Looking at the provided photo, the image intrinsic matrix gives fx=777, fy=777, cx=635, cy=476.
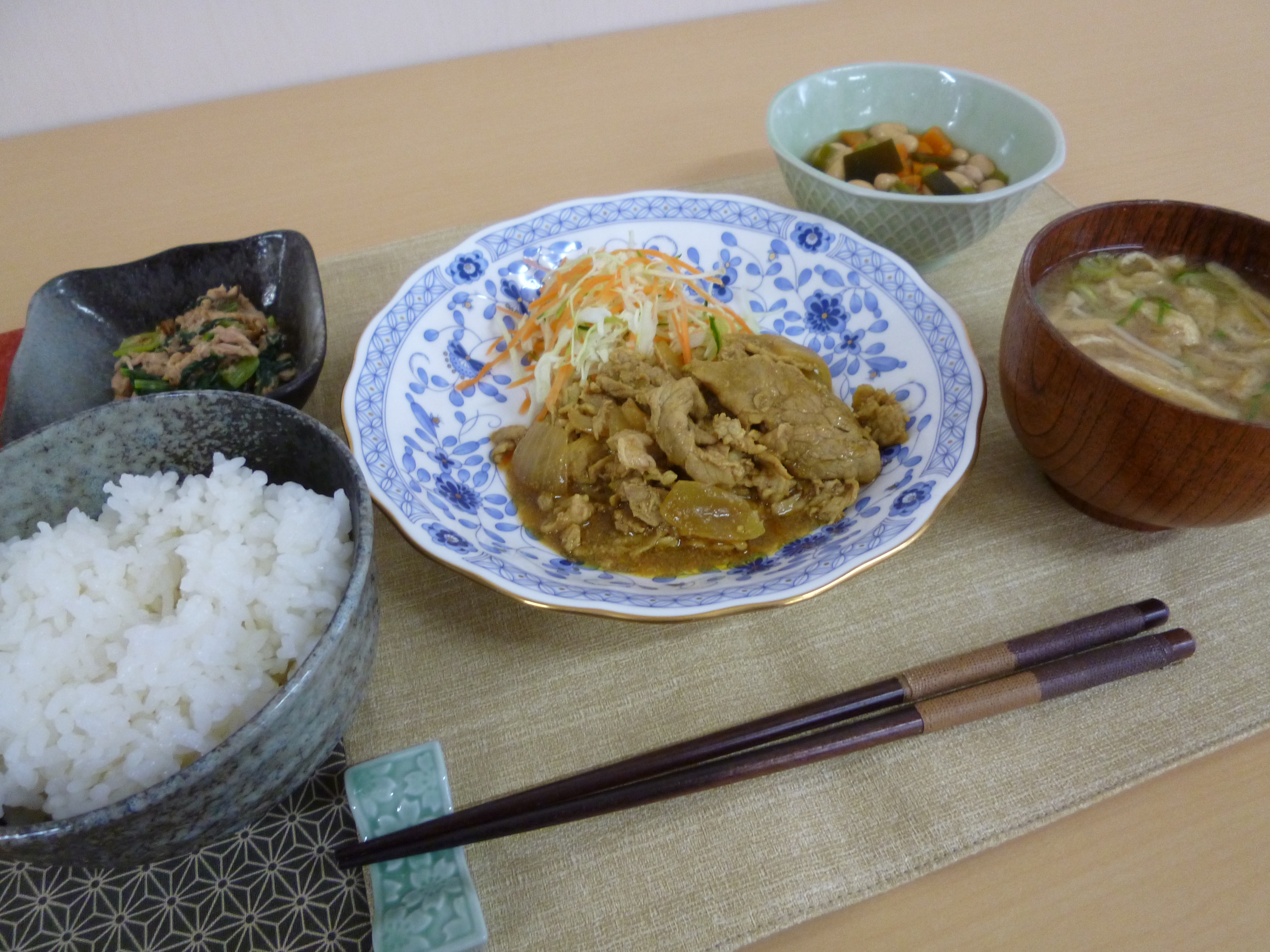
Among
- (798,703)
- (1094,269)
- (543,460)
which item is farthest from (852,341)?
(798,703)

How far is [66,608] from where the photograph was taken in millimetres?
1209

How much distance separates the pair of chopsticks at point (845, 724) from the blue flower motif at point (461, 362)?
1105 millimetres

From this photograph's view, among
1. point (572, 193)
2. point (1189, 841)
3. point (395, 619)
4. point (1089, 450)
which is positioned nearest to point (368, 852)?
point (395, 619)

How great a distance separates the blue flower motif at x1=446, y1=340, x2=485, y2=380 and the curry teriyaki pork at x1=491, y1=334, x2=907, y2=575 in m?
0.24

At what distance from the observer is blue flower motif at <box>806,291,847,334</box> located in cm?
207

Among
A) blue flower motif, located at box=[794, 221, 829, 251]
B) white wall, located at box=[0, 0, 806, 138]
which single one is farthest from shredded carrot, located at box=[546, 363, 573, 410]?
white wall, located at box=[0, 0, 806, 138]

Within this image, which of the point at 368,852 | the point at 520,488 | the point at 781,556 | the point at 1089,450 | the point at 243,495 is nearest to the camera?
the point at 368,852

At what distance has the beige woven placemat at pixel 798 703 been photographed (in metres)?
1.22

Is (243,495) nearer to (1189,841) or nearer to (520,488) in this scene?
(520,488)

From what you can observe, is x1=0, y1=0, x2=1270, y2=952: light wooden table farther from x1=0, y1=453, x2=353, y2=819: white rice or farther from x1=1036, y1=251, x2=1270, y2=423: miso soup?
x1=0, y1=453, x2=353, y2=819: white rice

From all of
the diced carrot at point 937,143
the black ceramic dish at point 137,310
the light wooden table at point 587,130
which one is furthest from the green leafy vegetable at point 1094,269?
the black ceramic dish at point 137,310

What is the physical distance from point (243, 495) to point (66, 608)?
303mm

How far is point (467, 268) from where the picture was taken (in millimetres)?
2104

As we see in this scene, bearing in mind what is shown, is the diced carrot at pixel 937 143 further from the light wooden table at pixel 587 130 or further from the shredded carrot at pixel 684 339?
the shredded carrot at pixel 684 339
